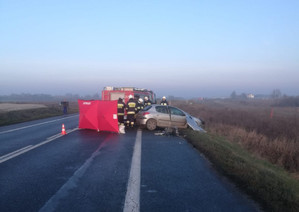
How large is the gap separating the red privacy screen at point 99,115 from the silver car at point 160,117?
5.89 ft

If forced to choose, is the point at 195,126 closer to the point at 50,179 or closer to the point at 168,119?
the point at 168,119

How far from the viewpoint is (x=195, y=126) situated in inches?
526

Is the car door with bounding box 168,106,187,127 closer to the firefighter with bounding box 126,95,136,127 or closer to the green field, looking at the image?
the firefighter with bounding box 126,95,136,127

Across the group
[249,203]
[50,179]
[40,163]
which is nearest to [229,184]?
[249,203]

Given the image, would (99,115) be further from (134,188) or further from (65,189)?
(134,188)

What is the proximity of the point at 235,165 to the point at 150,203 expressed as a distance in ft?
10.3

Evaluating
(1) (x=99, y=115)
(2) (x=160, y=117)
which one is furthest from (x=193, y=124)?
(1) (x=99, y=115)

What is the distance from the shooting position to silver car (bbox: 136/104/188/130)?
13.5 metres

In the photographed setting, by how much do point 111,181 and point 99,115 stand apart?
7861 millimetres

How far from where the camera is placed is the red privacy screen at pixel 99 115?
41.1 ft

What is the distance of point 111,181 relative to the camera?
5.32 metres

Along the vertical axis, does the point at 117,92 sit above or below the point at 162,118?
above

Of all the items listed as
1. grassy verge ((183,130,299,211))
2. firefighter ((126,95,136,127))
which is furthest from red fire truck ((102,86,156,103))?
grassy verge ((183,130,299,211))

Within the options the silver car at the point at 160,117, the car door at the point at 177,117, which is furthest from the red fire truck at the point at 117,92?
the car door at the point at 177,117
